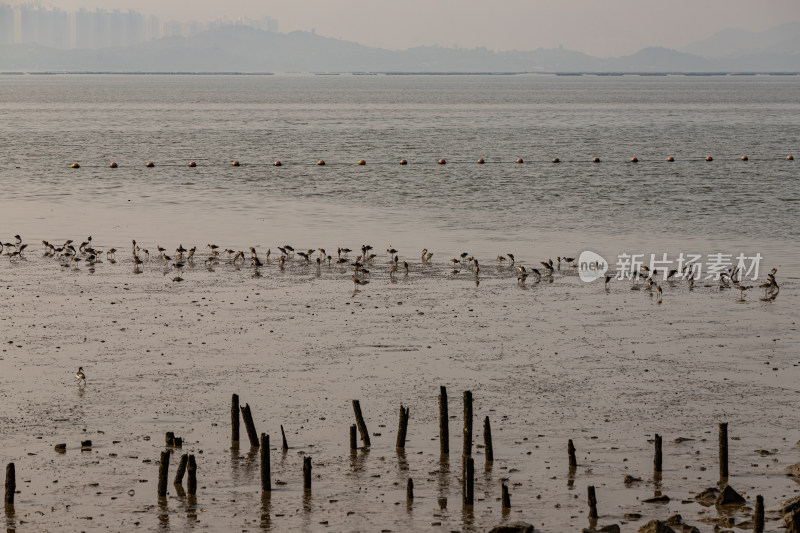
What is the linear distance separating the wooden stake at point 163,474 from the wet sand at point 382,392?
1.09ft

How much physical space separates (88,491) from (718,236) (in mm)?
42008

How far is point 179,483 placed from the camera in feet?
73.7

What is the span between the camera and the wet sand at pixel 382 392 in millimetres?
21828

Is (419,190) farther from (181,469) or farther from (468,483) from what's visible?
(468,483)

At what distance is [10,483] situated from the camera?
2114cm

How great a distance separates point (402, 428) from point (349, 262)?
2280cm

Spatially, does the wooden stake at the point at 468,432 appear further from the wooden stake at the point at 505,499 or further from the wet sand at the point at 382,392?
the wooden stake at the point at 505,499

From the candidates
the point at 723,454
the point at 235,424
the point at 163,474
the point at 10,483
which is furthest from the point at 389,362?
the point at 10,483

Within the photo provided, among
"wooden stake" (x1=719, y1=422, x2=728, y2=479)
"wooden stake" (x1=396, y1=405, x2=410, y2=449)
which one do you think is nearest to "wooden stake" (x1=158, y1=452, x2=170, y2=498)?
"wooden stake" (x1=396, y1=405, x2=410, y2=449)

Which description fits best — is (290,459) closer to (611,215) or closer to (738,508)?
(738,508)

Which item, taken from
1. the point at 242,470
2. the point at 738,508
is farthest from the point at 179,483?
the point at 738,508

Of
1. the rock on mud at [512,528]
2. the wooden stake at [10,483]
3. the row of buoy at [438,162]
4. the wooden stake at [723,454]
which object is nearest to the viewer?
the rock on mud at [512,528]

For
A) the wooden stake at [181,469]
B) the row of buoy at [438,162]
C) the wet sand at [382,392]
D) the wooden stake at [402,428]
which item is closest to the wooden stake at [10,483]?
the wet sand at [382,392]

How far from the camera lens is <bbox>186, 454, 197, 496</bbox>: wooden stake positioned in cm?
2183
